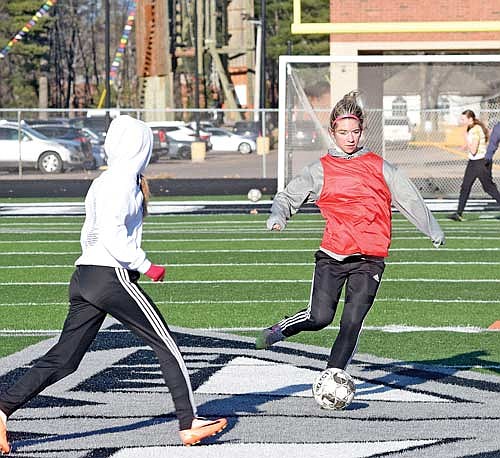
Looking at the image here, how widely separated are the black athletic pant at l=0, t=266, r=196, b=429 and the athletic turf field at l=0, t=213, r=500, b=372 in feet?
9.46

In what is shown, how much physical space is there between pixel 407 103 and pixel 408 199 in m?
18.9

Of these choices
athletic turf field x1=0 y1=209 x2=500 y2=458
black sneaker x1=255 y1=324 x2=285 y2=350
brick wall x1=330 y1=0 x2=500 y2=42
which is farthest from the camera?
brick wall x1=330 y1=0 x2=500 y2=42

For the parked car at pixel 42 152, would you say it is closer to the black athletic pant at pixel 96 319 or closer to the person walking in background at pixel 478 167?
the person walking in background at pixel 478 167

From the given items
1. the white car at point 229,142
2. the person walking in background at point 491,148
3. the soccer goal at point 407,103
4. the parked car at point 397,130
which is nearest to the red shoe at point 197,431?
the person walking in background at point 491,148

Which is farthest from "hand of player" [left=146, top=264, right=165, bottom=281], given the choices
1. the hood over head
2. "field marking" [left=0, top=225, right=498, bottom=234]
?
"field marking" [left=0, top=225, right=498, bottom=234]

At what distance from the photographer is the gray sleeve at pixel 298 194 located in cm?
738

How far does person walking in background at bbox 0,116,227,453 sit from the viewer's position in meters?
6.20

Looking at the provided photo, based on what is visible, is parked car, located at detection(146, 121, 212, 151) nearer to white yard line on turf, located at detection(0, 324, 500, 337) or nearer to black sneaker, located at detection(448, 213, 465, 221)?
black sneaker, located at detection(448, 213, 465, 221)

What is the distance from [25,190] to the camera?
98.2 feet

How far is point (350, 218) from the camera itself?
23.8 feet

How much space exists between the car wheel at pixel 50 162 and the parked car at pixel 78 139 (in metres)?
0.48

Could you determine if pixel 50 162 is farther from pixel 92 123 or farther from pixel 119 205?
pixel 119 205

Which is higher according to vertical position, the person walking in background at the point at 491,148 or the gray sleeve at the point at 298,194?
the gray sleeve at the point at 298,194

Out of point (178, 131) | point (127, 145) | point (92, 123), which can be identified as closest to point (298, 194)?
point (127, 145)
